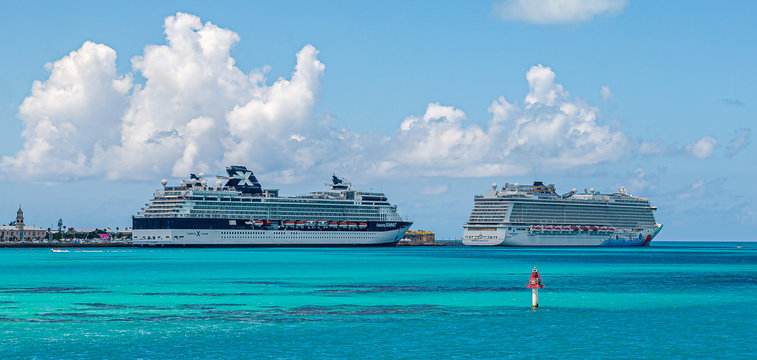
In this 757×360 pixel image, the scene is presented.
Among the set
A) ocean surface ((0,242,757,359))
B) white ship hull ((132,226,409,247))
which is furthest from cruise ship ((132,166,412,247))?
ocean surface ((0,242,757,359))

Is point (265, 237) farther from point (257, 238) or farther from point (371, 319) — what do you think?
point (371, 319)

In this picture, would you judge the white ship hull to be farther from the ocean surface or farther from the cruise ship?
the ocean surface

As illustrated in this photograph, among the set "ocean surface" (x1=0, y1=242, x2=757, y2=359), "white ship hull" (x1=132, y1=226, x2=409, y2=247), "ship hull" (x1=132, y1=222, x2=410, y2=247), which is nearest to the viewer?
"ocean surface" (x1=0, y1=242, x2=757, y2=359)

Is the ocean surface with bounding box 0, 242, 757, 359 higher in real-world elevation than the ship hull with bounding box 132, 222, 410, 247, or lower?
lower

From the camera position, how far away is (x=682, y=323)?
1711 inches

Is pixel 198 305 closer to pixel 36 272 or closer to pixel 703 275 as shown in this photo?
pixel 36 272

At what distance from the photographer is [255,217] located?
18075 cm

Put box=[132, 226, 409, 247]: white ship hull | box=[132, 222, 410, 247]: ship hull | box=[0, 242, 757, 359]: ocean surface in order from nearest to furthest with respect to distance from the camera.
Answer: box=[0, 242, 757, 359]: ocean surface → box=[132, 226, 409, 247]: white ship hull → box=[132, 222, 410, 247]: ship hull

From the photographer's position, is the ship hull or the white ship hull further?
the ship hull

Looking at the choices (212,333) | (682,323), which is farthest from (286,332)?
(682,323)

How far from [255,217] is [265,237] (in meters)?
4.30

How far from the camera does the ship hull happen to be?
171m

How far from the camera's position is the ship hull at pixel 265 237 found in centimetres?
17088

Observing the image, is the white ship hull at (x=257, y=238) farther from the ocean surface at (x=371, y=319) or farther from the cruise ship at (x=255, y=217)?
the ocean surface at (x=371, y=319)
